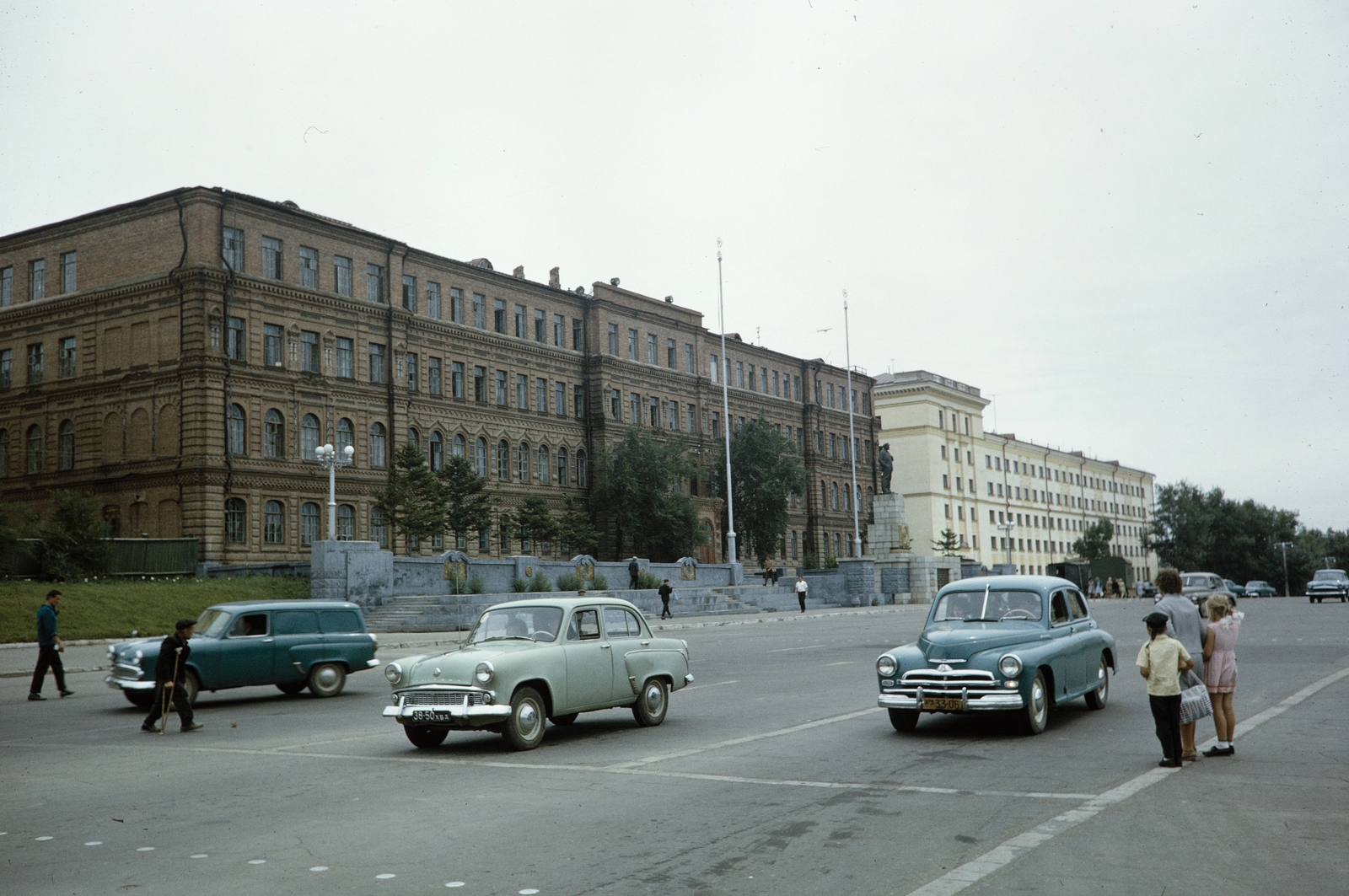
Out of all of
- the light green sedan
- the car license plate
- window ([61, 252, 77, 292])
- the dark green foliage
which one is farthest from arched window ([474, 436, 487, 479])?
the dark green foliage

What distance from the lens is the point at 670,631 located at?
39312 mm

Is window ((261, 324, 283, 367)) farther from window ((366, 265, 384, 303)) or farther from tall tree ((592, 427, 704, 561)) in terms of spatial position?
tall tree ((592, 427, 704, 561))

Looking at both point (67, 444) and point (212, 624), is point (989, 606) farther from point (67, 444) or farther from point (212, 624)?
point (67, 444)

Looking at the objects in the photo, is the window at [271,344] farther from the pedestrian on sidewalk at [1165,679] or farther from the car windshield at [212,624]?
the pedestrian on sidewalk at [1165,679]

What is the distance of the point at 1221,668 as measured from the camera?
10.1m

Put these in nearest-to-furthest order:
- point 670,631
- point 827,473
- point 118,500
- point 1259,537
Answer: point 670,631, point 118,500, point 827,473, point 1259,537

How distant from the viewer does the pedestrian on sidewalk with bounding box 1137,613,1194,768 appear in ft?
31.1

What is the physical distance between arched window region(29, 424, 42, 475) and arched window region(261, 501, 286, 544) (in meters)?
11.1

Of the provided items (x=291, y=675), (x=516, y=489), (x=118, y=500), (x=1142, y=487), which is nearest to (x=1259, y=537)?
(x=1142, y=487)

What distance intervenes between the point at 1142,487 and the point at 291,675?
147m

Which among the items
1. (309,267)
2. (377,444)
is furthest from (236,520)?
(309,267)

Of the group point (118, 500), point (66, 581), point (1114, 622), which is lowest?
point (1114, 622)

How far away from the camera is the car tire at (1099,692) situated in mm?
13453

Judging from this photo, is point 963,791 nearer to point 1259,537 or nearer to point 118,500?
point 118,500
